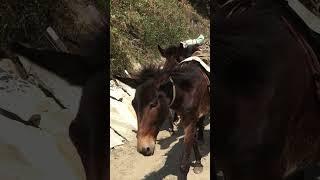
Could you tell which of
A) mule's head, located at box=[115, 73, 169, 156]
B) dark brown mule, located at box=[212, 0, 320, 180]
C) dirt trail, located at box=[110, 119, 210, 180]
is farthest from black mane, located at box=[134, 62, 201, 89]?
dirt trail, located at box=[110, 119, 210, 180]

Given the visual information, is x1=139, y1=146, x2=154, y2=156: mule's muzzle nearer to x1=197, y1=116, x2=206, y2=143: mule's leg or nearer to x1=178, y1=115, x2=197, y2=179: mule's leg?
x1=178, y1=115, x2=197, y2=179: mule's leg

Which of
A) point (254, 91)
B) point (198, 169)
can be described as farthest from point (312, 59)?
point (198, 169)

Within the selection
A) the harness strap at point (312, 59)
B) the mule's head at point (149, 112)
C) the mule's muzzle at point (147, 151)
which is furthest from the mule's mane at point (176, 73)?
the harness strap at point (312, 59)

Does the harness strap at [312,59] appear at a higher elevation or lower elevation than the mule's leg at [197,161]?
higher

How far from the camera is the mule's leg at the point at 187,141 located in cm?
628

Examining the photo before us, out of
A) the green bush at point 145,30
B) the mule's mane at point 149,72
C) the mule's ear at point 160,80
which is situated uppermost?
the green bush at point 145,30

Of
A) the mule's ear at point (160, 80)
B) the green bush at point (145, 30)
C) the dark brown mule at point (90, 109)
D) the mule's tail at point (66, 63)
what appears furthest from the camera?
the green bush at point (145, 30)

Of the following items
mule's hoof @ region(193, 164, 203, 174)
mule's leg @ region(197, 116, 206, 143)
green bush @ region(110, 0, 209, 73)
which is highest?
green bush @ region(110, 0, 209, 73)

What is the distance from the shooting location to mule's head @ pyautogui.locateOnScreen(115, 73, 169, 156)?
6.12 m

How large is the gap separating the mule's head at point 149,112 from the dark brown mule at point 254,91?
694 mm

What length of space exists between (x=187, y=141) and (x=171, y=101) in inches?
23.0

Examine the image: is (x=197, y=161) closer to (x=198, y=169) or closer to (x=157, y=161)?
(x=198, y=169)

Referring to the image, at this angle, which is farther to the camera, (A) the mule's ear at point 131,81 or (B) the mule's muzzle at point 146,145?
(A) the mule's ear at point 131,81

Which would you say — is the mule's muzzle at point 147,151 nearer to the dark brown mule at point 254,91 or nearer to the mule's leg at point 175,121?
the mule's leg at point 175,121
